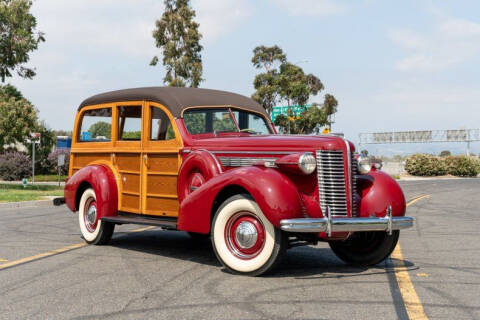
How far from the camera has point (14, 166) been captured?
3584cm

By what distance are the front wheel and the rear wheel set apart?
8.44 feet

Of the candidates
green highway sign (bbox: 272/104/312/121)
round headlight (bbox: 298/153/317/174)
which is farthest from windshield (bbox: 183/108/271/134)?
green highway sign (bbox: 272/104/312/121)

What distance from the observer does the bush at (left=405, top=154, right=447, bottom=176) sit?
52.6 meters

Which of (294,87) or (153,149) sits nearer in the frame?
(153,149)

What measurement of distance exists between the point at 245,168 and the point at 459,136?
93.2 m

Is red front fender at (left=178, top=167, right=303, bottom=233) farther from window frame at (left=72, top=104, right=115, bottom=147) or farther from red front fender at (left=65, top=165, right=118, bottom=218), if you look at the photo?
window frame at (left=72, top=104, right=115, bottom=147)

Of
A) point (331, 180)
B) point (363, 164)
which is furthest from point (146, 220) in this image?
point (363, 164)

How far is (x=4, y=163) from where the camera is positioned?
1412 inches

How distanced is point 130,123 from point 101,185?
98 centimetres

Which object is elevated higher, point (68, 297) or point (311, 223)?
point (311, 223)

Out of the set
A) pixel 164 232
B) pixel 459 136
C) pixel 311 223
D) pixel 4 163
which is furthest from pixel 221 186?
pixel 459 136

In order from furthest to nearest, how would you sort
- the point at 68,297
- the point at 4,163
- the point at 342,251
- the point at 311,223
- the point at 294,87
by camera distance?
the point at 4,163 < the point at 294,87 < the point at 342,251 < the point at 311,223 < the point at 68,297

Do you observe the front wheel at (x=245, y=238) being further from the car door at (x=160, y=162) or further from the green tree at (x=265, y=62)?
the green tree at (x=265, y=62)

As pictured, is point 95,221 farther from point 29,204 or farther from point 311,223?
point 29,204
